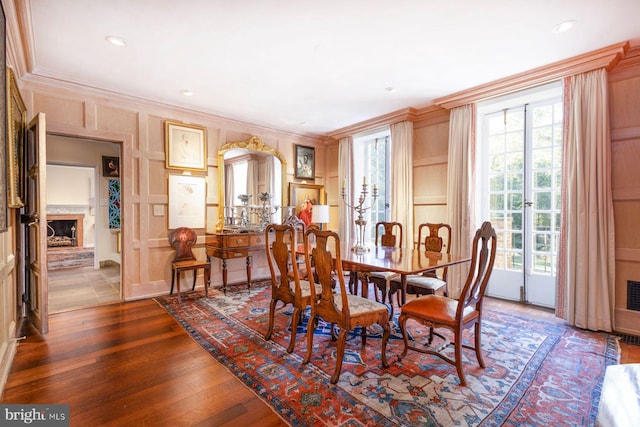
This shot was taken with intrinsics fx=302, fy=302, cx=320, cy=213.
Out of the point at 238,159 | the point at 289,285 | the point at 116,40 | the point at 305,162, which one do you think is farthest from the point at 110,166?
the point at 289,285

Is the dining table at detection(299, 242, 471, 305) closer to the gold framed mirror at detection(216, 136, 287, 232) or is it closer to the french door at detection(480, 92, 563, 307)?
the french door at detection(480, 92, 563, 307)

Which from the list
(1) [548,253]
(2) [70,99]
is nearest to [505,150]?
(1) [548,253]

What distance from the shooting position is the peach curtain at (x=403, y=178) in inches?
177

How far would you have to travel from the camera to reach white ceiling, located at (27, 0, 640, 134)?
2221 millimetres

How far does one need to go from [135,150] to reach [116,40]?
160 centimetres

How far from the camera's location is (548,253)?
356cm

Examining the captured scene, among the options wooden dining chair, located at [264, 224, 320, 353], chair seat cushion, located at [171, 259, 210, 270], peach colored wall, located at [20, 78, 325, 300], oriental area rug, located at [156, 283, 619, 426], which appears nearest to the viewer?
oriental area rug, located at [156, 283, 619, 426]

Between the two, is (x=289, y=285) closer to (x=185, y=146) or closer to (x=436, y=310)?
(x=436, y=310)

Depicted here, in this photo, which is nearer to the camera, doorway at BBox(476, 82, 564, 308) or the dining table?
the dining table

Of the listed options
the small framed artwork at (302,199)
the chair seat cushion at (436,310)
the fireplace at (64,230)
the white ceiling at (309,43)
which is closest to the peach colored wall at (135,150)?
the white ceiling at (309,43)

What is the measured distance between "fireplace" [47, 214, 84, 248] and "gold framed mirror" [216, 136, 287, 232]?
5.03 meters

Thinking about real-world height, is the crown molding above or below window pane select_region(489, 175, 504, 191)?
above

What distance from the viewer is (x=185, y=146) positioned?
4.29m

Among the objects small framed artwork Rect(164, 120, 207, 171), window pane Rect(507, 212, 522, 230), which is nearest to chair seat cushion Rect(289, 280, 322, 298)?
small framed artwork Rect(164, 120, 207, 171)
